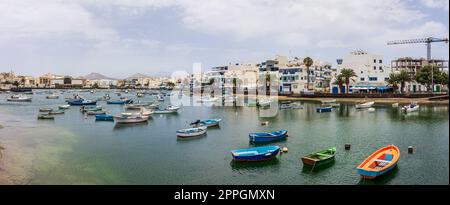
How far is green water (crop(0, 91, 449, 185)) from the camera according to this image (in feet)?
73.2

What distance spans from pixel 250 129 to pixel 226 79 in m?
97.5

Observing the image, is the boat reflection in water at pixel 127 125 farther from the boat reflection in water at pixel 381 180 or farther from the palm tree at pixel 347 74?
the palm tree at pixel 347 74

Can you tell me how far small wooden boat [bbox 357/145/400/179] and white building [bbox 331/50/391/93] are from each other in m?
72.7

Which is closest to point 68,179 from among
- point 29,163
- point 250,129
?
point 29,163

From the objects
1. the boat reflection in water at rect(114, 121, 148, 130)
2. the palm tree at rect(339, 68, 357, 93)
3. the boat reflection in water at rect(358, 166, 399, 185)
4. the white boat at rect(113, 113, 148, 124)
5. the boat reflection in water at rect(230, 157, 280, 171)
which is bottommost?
the boat reflection in water at rect(358, 166, 399, 185)

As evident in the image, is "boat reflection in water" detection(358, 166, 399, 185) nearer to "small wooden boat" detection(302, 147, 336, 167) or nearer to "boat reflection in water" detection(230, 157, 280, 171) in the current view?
"small wooden boat" detection(302, 147, 336, 167)

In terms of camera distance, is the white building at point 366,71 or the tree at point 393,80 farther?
the white building at point 366,71

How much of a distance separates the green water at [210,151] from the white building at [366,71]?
44.5 metres

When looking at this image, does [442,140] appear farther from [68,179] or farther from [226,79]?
[226,79]

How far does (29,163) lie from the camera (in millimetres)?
25891

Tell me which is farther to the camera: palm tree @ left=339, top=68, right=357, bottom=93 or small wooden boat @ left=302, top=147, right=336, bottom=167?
palm tree @ left=339, top=68, right=357, bottom=93

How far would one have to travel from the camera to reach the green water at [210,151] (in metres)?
22.3

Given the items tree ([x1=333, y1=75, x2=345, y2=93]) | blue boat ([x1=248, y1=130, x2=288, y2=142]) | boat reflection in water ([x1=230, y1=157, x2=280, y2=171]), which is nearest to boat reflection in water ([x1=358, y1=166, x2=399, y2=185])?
boat reflection in water ([x1=230, y1=157, x2=280, y2=171])

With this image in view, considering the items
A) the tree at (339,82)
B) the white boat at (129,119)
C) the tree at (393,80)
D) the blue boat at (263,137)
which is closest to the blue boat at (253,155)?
the blue boat at (263,137)
